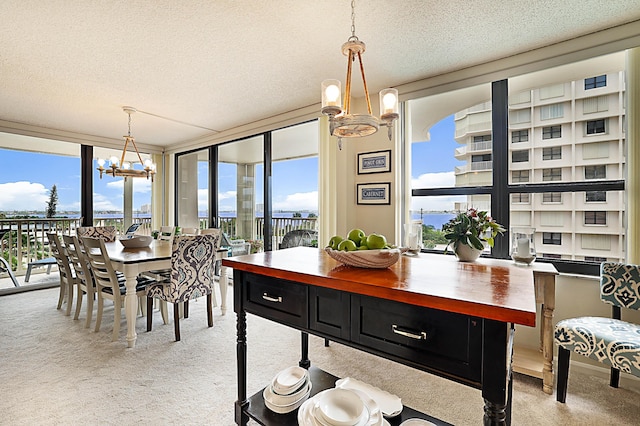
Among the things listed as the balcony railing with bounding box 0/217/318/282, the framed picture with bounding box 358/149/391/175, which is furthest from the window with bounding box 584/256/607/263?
the balcony railing with bounding box 0/217/318/282

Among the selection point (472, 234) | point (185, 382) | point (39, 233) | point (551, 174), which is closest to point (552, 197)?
point (551, 174)

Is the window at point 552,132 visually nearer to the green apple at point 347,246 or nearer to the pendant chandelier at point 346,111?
the pendant chandelier at point 346,111

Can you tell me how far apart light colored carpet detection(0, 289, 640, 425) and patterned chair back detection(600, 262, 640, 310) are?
0.58 m

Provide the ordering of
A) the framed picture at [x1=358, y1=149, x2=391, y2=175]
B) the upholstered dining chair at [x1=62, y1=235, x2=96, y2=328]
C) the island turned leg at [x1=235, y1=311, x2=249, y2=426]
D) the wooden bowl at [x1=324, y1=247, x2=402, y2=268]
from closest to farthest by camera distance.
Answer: the wooden bowl at [x1=324, y1=247, x2=402, y2=268] → the island turned leg at [x1=235, y1=311, x2=249, y2=426] → the upholstered dining chair at [x1=62, y1=235, x2=96, y2=328] → the framed picture at [x1=358, y1=149, x2=391, y2=175]

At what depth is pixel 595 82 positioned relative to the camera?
2373mm

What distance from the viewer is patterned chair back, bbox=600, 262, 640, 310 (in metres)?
2.00

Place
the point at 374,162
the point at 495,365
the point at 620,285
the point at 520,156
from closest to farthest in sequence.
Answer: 1. the point at 495,365
2. the point at 620,285
3. the point at 520,156
4. the point at 374,162

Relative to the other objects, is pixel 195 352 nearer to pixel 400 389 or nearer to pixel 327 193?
pixel 400 389

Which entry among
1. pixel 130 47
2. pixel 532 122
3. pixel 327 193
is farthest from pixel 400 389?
pixel 130 47

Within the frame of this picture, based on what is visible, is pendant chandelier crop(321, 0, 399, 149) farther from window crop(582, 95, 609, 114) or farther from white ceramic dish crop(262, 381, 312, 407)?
window crop(582, 95, 609, 114)

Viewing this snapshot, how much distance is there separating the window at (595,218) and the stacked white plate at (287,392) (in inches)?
94.8

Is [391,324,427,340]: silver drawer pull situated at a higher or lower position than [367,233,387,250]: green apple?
lower

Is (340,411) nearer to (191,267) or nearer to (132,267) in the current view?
(191,267)

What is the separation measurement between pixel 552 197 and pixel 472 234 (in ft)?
2.89
